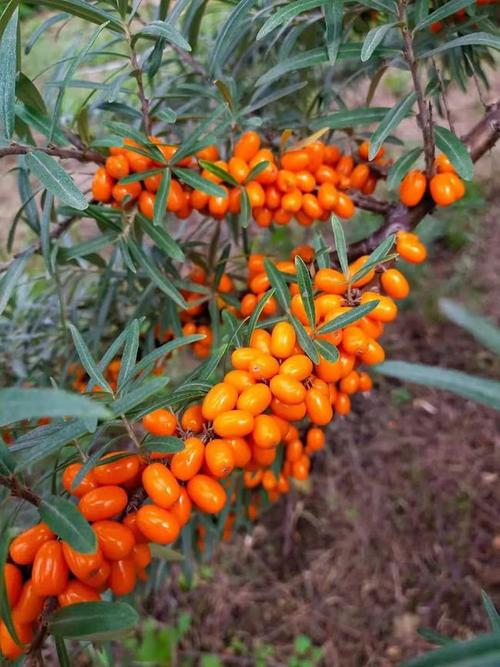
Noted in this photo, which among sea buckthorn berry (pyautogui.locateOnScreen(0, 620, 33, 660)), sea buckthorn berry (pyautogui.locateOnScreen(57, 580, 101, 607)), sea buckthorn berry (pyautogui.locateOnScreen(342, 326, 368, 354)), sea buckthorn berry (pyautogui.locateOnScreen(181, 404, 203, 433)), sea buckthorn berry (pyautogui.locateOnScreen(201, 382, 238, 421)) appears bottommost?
sea buckthorn berry (pyautogui.locateOnScreen(0, 620, 33, 660))

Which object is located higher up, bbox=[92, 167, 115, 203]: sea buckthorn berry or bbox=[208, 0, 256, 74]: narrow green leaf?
bbox=[208, 0, 256, 74]: narrow green leaf

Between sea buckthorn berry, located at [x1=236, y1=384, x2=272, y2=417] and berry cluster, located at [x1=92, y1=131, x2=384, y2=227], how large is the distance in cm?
29

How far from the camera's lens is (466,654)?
31cm

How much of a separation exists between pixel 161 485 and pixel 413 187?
55cm

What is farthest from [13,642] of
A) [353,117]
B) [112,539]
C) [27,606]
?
[353,117]

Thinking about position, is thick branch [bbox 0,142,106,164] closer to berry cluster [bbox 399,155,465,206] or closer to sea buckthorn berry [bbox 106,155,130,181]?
sea buckthorn berry [bbox 106,155,130,181]

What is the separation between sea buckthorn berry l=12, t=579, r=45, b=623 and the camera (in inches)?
21.0

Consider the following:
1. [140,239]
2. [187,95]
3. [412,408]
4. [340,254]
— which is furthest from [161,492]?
[412,408]

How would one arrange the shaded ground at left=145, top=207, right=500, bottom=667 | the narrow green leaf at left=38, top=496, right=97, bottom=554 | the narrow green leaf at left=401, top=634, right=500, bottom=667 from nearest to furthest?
the narrow green leaf at left=401, top=634, right=500, bottom=667 < the narrow green leaf at left=38, top=496, right=97, bottom=554 < the shaded ground at left=145, top=207, right=500, bottom=667

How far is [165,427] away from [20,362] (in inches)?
26.1

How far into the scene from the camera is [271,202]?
829 millimetres

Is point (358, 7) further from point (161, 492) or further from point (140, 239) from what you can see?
point (161, 492)

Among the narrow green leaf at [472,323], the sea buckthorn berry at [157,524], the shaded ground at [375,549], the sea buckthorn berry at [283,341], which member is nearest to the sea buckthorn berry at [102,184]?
the sea buckthorn berry at [283,341]

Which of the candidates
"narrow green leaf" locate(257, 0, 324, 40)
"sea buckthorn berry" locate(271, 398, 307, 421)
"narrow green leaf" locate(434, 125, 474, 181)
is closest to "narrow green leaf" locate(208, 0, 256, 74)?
"narrow green leaf" locate(257, 0, 324, 40)
